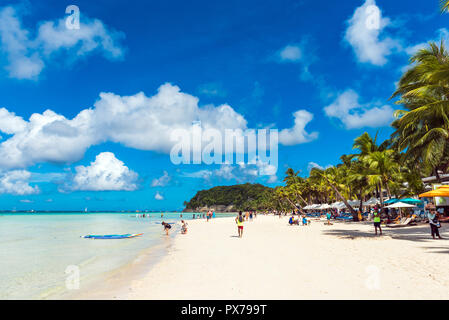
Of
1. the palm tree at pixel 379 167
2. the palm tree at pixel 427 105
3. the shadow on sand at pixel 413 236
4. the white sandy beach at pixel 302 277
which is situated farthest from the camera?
the palm tree at pixel 379 167

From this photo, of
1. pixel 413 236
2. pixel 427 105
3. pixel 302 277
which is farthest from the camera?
pixel 413 236

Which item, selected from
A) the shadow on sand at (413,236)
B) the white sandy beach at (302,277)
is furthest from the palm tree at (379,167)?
the white sandy beach at (302,277)

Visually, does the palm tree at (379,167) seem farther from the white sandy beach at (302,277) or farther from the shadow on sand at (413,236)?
the white sandy beach at (302,277)

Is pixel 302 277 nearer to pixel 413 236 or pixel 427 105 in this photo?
pixel 427 105

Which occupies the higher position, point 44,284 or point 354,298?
point 354,298

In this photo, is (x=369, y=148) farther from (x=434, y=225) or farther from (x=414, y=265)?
(x=414, y=265)

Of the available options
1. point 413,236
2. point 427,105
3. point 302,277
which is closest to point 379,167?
point 413,236

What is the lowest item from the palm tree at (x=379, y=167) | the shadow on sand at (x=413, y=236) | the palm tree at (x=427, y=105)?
the shadow on sand at (x=413, y=236)

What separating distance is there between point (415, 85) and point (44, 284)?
21.8 meters

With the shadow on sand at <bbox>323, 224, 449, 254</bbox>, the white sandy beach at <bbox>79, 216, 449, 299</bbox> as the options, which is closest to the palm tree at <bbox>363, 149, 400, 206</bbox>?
the shadow on sand at <bbox>323, 224, 449, 254</bbox>

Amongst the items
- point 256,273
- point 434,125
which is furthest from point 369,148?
point 256,273

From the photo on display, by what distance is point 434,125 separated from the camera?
1952cm
